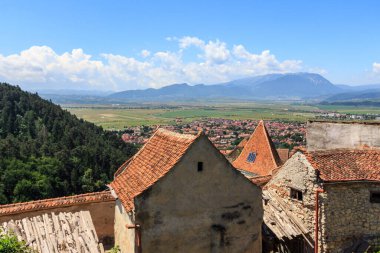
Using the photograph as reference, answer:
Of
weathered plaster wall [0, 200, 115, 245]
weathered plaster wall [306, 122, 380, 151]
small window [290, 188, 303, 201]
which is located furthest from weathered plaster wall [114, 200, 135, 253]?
weathered plaster wall [306, 122, 380, 151]

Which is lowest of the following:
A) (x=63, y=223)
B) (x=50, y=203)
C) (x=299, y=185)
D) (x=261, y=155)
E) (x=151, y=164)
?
(x=63, y=223)

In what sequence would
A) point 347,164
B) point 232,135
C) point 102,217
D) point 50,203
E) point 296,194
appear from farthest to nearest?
point 232,135 < point 102,217 < point 296,194 < point 50,203 < point 347,164

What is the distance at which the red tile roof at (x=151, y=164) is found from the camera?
523 inches

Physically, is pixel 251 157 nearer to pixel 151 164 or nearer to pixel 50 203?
pixel 151 164

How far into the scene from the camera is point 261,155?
88.6 ft

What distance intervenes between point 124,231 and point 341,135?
12.3 metres

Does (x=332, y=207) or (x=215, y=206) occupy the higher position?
(x=215, y=206)

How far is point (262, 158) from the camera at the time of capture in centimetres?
2681

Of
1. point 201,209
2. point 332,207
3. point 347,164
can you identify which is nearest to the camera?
point 201,209

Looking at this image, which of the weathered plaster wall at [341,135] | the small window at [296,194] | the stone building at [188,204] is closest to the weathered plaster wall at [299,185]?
the small window at [296,194]

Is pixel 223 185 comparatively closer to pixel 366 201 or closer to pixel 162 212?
pixel 162 212

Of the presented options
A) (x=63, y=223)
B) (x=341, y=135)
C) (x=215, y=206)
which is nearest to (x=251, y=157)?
(x=341, y=135)

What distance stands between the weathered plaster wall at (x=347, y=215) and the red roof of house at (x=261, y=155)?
950 centimetres

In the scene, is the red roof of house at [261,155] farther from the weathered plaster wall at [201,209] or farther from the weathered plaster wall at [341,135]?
the weathered plaster wall at [201,209]
